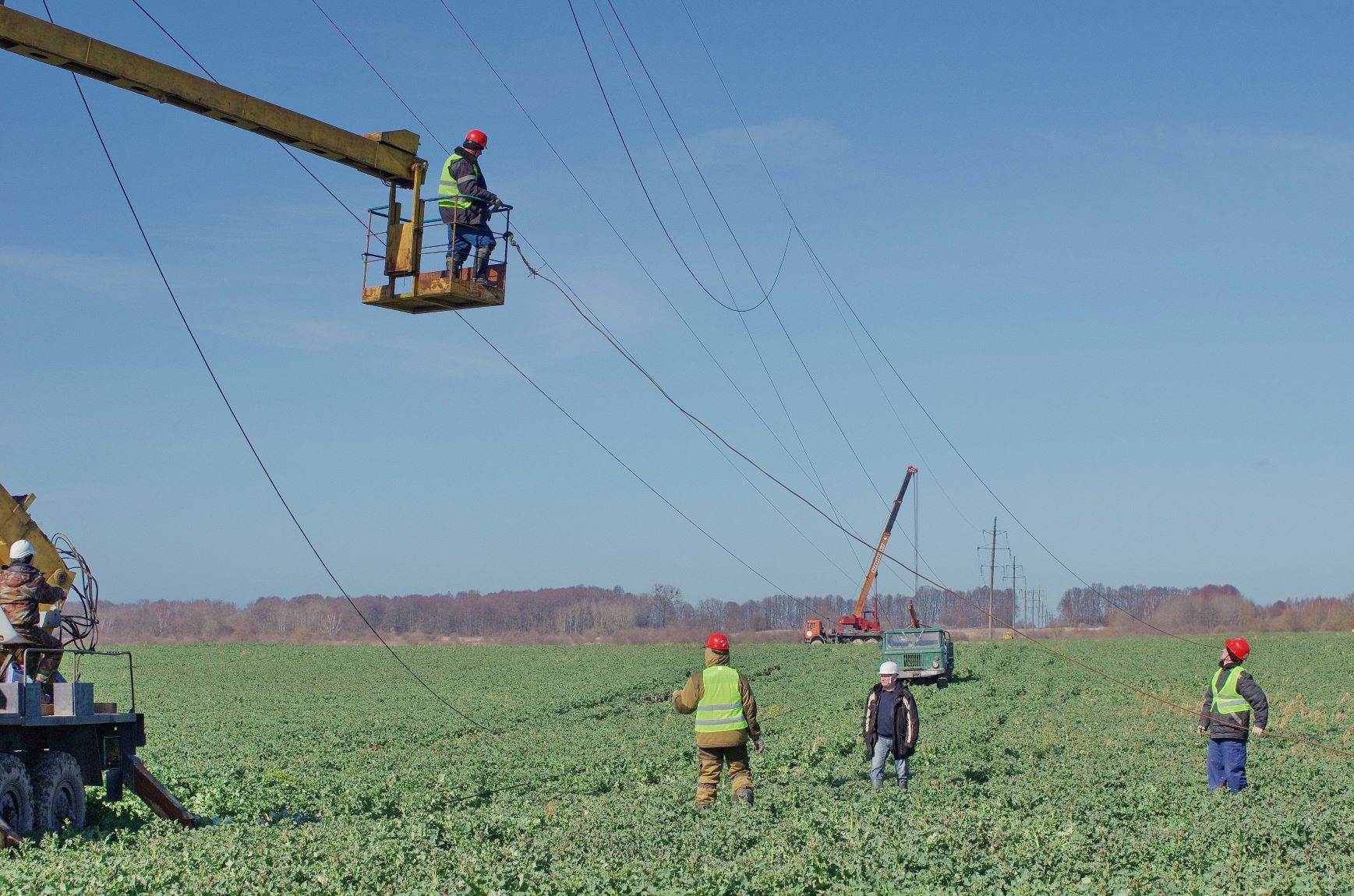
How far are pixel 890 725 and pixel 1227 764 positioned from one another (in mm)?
3802

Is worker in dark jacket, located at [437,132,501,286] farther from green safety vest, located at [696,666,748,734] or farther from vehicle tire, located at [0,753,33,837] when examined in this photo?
vehicle tire, located at [0,753,33,837]

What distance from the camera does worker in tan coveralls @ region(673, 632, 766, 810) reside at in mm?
14070

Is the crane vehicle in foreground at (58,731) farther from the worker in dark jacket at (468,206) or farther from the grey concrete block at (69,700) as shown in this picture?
the worker in dark jacket at (468,206)

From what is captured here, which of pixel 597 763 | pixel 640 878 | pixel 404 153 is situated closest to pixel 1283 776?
pixel 597 763

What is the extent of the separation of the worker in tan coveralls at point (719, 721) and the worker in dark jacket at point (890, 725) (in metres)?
2.64

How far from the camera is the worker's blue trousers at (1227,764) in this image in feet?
50.7

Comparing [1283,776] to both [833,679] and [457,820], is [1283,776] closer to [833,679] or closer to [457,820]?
[457,820]

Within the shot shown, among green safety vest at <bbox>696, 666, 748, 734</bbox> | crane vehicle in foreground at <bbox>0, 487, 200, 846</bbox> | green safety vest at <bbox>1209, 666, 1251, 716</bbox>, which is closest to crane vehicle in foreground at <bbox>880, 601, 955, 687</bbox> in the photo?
green safety vest at <bbox>1209, 666, 1251, 716</bbox>

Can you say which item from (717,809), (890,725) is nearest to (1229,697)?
(890,725)

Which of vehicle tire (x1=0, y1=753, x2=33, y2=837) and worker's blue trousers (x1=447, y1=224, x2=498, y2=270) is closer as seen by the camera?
vehicle tire (x1=0, y1=753, x2=33, y2=837)

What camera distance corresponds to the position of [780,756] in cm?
2059

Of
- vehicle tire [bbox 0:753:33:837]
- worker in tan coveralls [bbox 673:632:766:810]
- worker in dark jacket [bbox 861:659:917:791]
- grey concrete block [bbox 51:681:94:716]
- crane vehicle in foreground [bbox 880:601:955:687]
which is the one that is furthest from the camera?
crane vehicle in foreground [bbox 880:601:955:687]

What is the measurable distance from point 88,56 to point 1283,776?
643 inches

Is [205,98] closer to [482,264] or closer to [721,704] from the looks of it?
[482,264]
